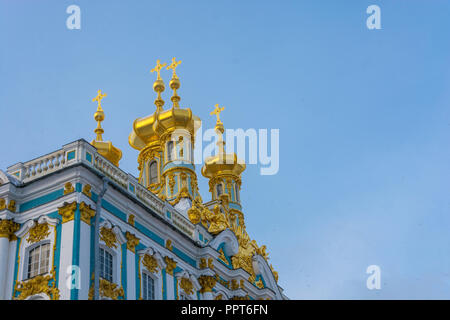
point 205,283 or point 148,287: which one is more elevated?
point 205,283

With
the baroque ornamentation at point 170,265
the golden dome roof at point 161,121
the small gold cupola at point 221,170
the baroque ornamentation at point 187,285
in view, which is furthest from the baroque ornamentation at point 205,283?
the small gold cupola at point 221,170

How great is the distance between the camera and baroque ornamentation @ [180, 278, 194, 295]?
78.1ft

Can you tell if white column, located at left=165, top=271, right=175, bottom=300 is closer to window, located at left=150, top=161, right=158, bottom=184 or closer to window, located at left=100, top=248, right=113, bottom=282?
window, located at left=100, top=248, right=113, bottom=282

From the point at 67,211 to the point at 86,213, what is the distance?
510 millimetres

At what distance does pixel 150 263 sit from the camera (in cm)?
2230

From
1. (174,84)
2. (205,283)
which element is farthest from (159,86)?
(205,283)

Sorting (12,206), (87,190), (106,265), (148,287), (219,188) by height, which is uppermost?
(219,188)

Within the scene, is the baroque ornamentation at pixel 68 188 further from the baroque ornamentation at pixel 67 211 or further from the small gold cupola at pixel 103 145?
the small gold cupola at pixel 103 145

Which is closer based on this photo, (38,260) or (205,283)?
(38,260)

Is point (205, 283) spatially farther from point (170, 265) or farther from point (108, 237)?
point (108, 237)

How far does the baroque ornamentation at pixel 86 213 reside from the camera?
19.6 metres

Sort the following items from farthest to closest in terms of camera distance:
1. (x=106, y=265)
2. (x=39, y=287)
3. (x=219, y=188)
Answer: (x=219, y=188) < (x=106, y=265) < (x=39, y=287)
